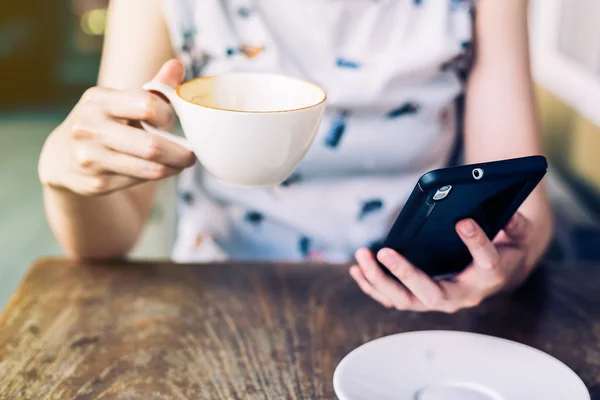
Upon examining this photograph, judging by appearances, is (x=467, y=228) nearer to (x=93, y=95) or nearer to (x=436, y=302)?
(x=436, y=302)

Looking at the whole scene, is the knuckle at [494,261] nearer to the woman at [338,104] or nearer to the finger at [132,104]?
the woman at [338,104]

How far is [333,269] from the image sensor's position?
0.81 metres

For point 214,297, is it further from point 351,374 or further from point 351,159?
point 351,159

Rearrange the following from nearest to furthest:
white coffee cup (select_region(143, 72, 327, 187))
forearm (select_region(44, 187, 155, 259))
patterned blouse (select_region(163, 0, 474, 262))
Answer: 1. white coffee cup (select_region(143, 72, 327, 187))
2. forearm (select_region(44, 187, 155, 259))
3. patterned blouse (select_region(163, 0, 474, 262))

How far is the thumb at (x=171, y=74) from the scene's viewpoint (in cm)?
59

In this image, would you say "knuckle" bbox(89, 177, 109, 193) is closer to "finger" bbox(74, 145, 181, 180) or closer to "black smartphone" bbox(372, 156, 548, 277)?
"finger" bbox(74, 145, 181, 180)

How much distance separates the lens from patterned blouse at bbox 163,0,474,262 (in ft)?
3.04

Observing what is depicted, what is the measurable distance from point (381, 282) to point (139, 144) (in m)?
0.26

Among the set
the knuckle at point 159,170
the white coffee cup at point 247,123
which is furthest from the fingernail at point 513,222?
the knuckle at point 159,170

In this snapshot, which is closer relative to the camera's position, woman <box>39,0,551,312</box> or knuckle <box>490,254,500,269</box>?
knuckle <box>490,254,500,269</box>

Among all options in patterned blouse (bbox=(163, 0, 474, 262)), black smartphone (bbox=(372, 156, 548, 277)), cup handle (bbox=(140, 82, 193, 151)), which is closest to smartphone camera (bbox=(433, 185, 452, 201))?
black smartphone (bbox=(372, 156, 548, 277))

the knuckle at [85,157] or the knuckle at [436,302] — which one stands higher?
the knuckle at [85,157]

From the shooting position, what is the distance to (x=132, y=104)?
0.56 meters

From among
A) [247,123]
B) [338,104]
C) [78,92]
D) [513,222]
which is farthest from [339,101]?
[78,92]
